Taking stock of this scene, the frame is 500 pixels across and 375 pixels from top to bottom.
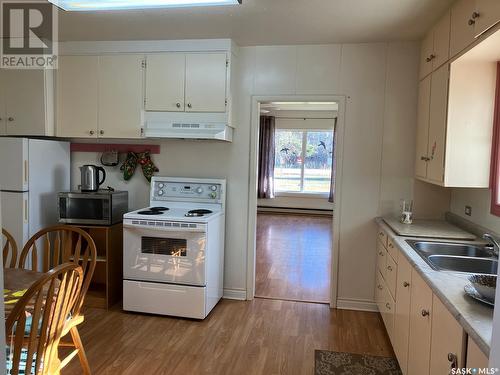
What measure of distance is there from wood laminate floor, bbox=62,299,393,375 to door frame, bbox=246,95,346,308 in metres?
0.26

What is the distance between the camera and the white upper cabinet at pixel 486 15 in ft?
5.82

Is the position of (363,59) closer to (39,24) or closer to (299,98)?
(299,98)

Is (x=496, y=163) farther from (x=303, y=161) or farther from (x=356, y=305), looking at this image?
(x=303, y=161)

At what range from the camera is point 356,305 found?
11.6 ft

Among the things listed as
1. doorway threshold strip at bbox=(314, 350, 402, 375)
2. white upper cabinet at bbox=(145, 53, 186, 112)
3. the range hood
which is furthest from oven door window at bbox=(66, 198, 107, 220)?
doorway threshold strip at bbox=(314, 350, 402, 375)

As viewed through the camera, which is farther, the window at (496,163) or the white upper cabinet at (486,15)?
the window at (496,163)

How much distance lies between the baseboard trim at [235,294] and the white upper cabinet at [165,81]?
175 cm

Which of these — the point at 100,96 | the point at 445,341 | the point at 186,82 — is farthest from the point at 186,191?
the point at 445,341

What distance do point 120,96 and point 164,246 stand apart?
139 cm

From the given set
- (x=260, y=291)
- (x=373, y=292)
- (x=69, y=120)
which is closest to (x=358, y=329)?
(x=373, y=292)

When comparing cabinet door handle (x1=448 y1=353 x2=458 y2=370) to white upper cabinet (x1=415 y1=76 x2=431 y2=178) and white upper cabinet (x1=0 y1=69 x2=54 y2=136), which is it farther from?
white upper cabinet (x1=0 y1=69 x2=54 y2=136)

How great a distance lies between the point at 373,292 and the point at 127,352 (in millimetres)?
2137

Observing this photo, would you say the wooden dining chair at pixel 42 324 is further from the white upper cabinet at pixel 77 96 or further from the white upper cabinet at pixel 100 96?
the white upper cabinet at pixel 77 96

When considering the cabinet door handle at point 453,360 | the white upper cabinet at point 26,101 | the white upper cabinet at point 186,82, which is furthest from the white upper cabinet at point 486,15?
the white upper cabinet at point 26,101
